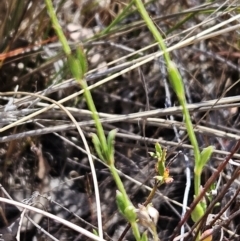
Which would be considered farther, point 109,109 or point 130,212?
point 109,109

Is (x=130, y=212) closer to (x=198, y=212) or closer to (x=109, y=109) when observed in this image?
(x=198, y=212)

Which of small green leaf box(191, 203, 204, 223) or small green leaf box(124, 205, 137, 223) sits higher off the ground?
small green leaf box(124, 205, 137, 223)

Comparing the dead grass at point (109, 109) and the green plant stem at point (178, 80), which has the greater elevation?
the green plant stem at point (178, 80)

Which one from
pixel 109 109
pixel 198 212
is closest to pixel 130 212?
pixel 198 212

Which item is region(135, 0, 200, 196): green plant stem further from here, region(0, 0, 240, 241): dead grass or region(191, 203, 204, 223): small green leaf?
region(0, 0, 240, 241): dead grass

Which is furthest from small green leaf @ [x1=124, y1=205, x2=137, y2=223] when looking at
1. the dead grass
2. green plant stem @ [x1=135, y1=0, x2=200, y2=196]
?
the dead grass

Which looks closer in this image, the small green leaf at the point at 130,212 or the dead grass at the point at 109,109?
the small green leaf at the point at 130,212

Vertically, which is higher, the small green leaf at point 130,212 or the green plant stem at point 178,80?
the green plant stem at point 178,80

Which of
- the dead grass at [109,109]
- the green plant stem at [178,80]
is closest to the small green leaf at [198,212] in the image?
the green plant stem at [178,80]

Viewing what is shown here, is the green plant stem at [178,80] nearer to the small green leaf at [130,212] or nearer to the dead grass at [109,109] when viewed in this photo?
the small green leaf at [130,212]

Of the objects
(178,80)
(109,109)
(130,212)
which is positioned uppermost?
(178,80)

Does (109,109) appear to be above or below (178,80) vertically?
below
